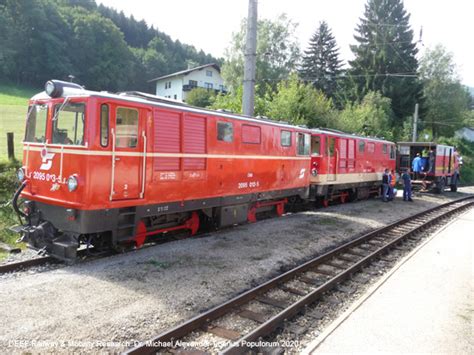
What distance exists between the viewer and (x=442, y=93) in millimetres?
51188

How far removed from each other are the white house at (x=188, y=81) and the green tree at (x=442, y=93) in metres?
32.4

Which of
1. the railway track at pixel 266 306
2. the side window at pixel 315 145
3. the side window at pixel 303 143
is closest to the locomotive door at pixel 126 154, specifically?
the railway track at pixel 266 306

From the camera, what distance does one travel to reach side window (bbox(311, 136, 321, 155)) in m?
15.3

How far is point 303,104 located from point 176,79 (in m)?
49.7

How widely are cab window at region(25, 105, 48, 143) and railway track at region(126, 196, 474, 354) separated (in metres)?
4.80

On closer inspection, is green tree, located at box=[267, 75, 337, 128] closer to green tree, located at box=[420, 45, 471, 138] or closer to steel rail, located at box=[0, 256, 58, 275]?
steel rail, located at box=[0, 256, 58, 275]

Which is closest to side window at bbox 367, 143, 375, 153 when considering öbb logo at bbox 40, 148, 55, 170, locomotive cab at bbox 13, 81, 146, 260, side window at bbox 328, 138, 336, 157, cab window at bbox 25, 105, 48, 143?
side window at bbox 328, 138, 336, 157

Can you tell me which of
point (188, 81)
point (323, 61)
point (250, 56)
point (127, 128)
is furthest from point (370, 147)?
point (188, 81)

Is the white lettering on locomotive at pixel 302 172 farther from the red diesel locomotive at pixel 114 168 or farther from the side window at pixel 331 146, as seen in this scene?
the red diesel locomotive at pixel 114 168

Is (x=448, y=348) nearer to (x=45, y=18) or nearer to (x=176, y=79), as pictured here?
(x=176, y=79)

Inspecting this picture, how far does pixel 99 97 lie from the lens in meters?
6.76

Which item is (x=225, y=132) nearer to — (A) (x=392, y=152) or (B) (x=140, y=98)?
(B) (x=140, y=98)

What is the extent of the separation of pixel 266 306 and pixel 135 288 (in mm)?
2095

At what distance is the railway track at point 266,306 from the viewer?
4496 millimetres
